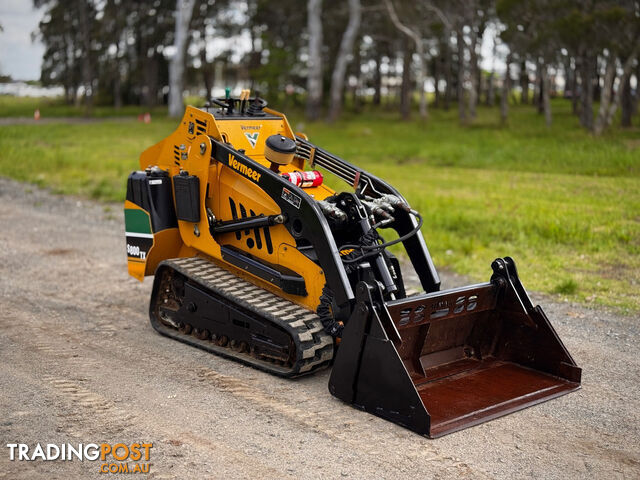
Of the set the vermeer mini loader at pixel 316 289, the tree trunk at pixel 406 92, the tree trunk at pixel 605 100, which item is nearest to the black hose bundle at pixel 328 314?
the vermeer mini loader at pixel 316 289

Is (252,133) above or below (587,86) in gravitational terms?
below

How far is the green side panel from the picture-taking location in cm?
796

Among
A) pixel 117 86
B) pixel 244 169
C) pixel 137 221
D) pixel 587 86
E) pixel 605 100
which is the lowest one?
pixel 137 221

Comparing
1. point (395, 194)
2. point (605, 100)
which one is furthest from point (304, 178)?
point (605, 100)

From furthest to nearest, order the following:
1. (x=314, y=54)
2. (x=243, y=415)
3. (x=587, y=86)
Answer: (x=314, y=54) → (x=587, y=86) → (x=243, y=415)

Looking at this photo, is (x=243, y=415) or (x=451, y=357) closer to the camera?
(x=243, y=415)

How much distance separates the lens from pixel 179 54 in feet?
131

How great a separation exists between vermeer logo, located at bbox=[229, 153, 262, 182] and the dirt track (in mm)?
1600

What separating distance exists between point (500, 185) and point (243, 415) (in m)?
11.8

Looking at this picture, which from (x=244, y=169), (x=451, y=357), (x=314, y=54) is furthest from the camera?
(x=314, y=54)

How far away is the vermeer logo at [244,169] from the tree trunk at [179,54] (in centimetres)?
3346

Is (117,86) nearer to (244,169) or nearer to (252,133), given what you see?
(252,133)

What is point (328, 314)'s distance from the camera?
6453 millimetres

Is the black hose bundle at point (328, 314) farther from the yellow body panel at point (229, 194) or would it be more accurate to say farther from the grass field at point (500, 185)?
the grass field at point (500, 185)
